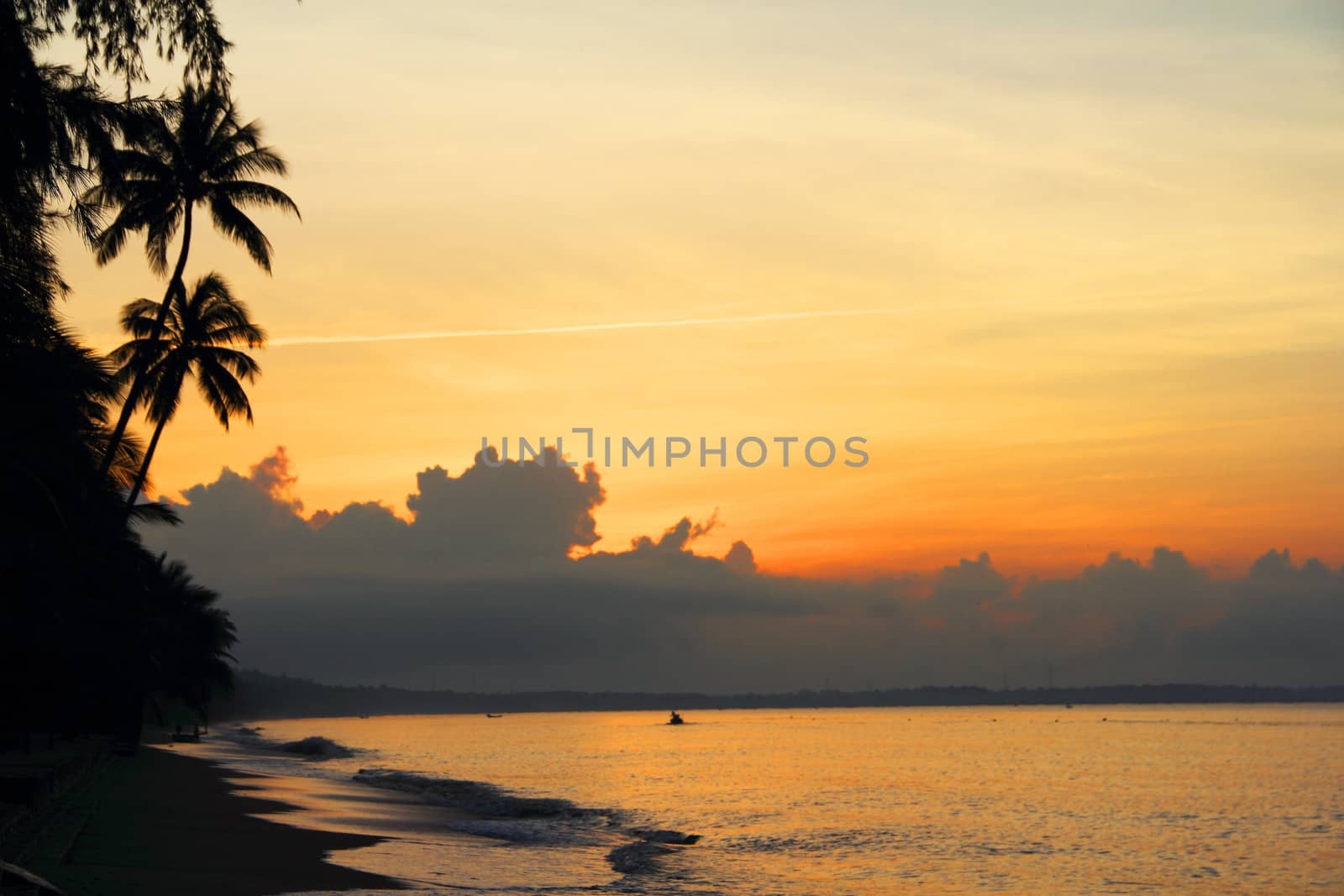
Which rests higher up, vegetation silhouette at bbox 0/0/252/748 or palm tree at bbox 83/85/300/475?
palm tree at bbox 83/85/300/475

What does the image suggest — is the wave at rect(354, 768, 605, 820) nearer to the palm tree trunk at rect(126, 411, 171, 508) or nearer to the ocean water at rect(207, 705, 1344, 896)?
the ocean water at rect(207, 705, 1344, 896)

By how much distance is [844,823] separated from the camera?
162 feet

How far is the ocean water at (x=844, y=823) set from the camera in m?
31.3

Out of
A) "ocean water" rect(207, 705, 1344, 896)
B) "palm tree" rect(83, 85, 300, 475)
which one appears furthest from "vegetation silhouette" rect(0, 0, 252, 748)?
"ocean water" rect(207, 705, 1344, 896)

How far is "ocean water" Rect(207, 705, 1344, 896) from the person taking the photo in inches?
1233

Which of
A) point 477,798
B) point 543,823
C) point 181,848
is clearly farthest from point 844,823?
point 181,848

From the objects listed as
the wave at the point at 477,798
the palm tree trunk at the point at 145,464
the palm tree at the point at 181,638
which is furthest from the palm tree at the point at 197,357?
the wave at the point at 477,798

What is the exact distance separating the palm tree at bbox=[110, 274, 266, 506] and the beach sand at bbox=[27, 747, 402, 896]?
494 inches

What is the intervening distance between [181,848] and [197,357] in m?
20.3

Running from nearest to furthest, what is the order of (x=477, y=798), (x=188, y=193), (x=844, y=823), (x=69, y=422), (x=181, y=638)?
(x=69, y=422)
(x=188, y=193)
(x=844, y=823)
(x=477, y=798)
(x=181, y=638)

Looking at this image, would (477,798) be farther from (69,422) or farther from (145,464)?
(69,422)

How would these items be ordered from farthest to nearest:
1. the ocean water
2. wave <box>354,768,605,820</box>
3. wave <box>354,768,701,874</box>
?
wave <box>354,768,605,820</box>
wave <box>354,768,701,874</box>
the ocean water

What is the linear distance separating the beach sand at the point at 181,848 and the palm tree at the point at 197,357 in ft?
41.2

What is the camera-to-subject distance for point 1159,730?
19075 centimetres
